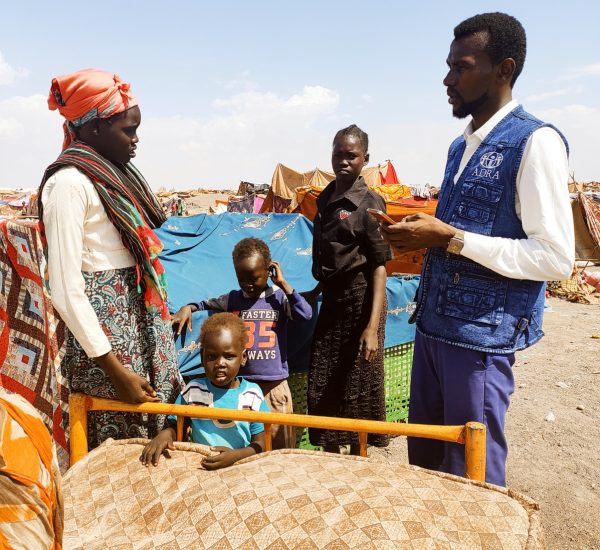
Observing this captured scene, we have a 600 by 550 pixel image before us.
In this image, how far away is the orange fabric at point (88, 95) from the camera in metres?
1.95

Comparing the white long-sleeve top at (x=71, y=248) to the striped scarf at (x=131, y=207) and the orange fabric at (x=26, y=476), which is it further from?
the orange fabric at (x=26, y=476)

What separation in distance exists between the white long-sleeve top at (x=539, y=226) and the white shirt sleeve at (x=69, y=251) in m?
1.36

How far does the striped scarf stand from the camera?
191 cm

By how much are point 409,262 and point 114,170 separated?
5.38 meters

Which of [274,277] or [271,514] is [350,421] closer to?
[271,514]

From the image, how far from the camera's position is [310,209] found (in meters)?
9.16

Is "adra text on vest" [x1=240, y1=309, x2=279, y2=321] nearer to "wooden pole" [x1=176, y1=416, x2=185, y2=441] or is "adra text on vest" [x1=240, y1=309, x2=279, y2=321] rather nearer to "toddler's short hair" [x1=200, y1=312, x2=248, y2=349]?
"toddler's short hair" [x1=200, y1=312, x2=248, y2=349]

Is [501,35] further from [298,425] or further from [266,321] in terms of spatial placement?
[266,321]

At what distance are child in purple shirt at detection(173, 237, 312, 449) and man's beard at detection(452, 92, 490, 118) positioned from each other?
1301mm

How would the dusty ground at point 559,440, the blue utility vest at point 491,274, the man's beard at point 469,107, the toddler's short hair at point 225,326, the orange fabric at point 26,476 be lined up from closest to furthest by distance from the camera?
1. the orange fabric at point 26,476
2. the blue utility vest at point 491,274
3. the man's beard at point 469,107
4. the toddler's short hair at point 225,326
5. the dusty ground at point 559,440

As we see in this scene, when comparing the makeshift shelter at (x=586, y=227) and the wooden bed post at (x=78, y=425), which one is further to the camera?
the makeshift shelter at (x=586, y=227)

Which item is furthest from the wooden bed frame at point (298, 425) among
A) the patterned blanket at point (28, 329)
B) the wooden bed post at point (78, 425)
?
the patterned blanket at point (28, 329)

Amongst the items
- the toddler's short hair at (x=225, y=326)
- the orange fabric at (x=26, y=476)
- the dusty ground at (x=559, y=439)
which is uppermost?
the orange fabric at (x=26, y=476)

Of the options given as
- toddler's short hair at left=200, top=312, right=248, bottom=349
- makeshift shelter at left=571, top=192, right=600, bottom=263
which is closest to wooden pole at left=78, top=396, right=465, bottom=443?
toddler's short hair at left=200, top=312, right=248, bottom=349
